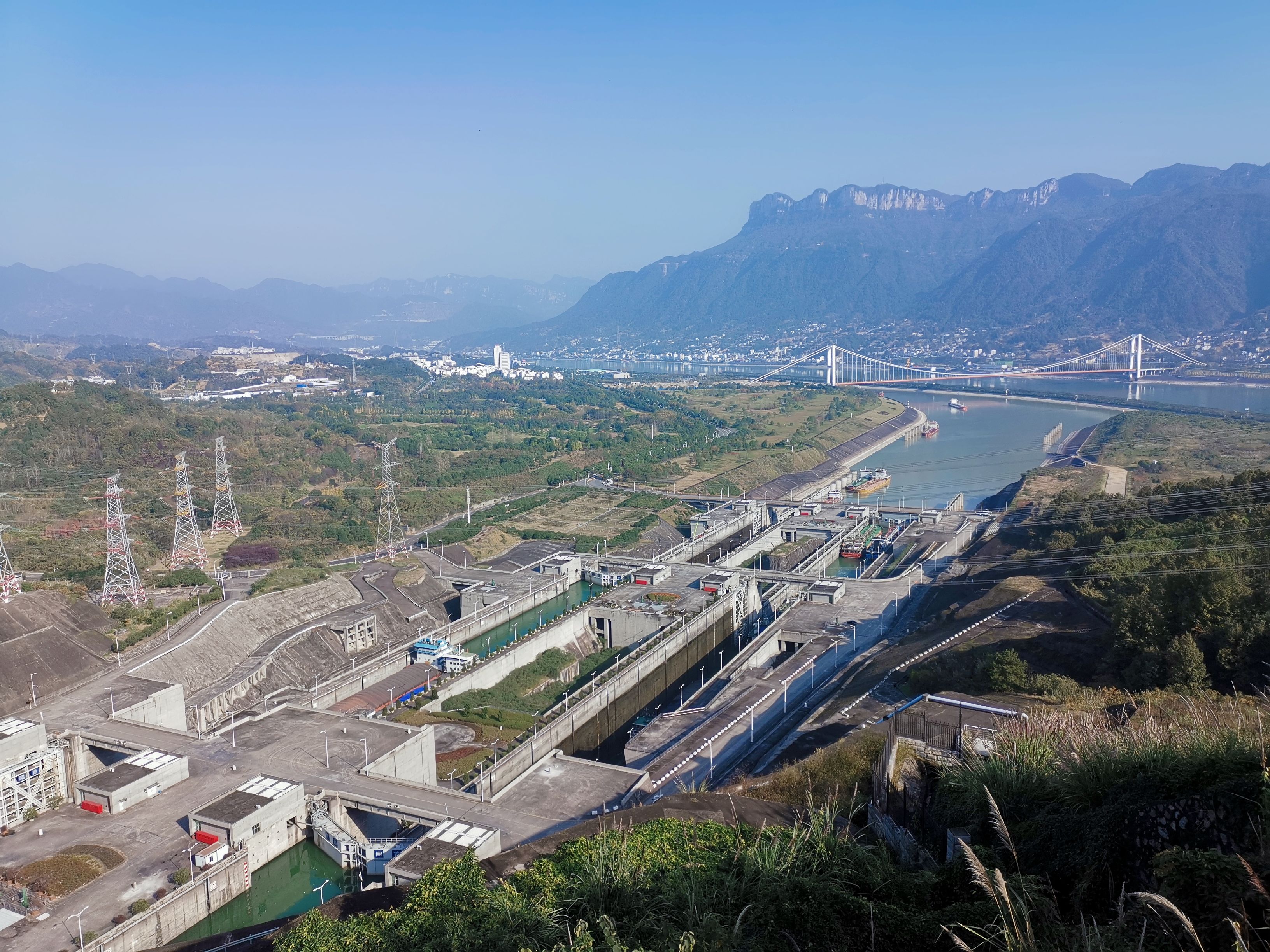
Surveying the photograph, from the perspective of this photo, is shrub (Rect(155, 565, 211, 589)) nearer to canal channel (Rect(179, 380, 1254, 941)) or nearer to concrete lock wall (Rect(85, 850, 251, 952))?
canal channel (Rect(179, 380, 1254, 941))

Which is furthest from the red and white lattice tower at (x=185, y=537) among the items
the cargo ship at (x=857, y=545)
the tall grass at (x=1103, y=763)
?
the tall grass at (x=1103, y=763)

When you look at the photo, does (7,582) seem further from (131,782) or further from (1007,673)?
(1007,673)

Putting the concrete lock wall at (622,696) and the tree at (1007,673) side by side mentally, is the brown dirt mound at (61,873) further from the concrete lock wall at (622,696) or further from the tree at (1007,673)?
the tree at (1007,673)

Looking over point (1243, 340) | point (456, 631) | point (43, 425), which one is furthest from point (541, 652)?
point (1243, 340)

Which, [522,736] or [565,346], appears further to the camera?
[565,346]

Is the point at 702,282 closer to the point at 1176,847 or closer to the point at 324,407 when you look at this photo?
the point at 324,407
